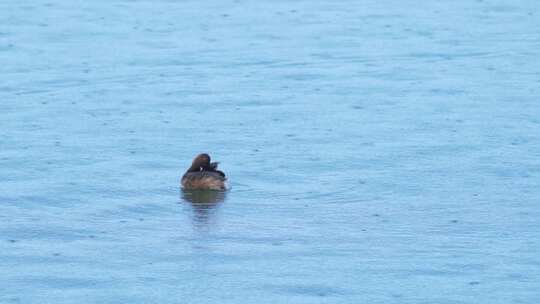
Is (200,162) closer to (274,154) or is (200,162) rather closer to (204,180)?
(204,180)

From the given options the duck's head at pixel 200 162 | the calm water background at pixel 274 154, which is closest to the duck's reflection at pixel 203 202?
the calm water background at pixel 274 154

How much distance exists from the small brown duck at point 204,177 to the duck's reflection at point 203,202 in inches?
2.2

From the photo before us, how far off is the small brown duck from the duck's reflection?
0.18 feet

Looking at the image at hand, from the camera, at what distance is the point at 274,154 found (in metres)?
15.6

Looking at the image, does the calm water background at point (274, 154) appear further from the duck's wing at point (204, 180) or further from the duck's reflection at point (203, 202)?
the duck's wing at point (204, 180)

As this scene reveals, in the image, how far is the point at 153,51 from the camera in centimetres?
2159

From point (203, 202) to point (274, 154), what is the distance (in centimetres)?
175

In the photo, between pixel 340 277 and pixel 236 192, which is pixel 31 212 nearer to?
pixel 236 192

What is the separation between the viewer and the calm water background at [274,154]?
11.7 m

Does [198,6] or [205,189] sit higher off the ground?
[205,189]

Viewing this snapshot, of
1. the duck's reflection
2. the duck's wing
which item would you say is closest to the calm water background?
the duck's reflection

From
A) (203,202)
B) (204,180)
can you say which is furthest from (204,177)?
(203,202)

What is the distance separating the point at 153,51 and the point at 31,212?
831cm

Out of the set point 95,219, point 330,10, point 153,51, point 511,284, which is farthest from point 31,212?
point 330,10
